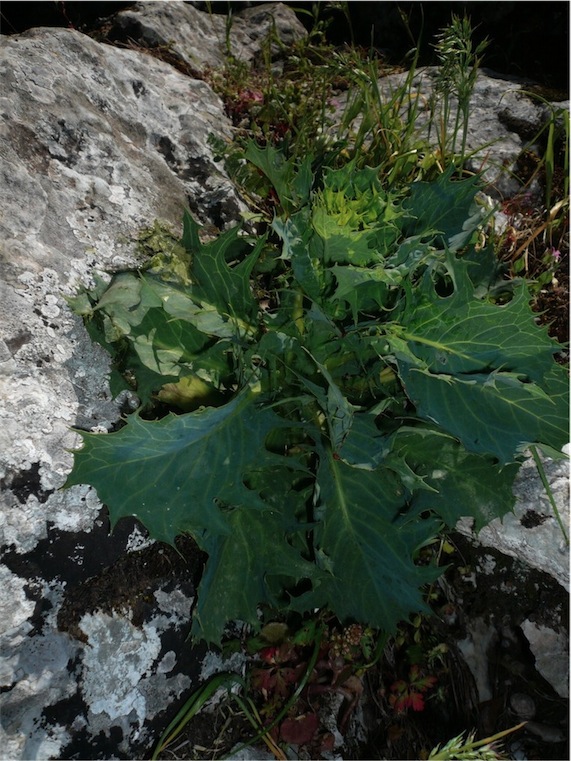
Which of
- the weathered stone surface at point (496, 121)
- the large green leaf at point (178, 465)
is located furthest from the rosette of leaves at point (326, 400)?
the weathered stone surface at point (496, 121)

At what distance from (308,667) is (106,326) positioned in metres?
1.47

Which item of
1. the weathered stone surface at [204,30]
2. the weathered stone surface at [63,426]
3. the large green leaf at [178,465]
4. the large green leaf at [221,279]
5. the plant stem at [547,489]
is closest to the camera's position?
the large green leaf at [178,465]

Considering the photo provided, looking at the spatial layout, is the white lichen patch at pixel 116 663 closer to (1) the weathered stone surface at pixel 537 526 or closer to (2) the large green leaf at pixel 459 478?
(2) the large green leaf at pixel 459 478

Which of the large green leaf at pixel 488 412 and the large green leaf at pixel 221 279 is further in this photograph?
the large green leaf at pixel 221 279

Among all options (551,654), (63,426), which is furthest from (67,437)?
(551,654)

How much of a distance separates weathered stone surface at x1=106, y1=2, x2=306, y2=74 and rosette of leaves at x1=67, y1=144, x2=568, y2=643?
1328 mm

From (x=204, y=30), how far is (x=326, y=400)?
2.61 meters

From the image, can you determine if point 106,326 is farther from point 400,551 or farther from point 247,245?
point 400,551

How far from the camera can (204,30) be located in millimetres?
3203

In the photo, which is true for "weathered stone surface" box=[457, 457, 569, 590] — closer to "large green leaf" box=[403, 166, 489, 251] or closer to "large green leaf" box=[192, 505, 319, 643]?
"large green leaf" box=[192, 505, 319, 643]

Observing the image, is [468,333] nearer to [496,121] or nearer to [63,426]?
[63,426]

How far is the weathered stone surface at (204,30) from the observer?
294 centimetres

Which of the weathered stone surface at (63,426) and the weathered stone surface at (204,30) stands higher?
the weathered stone surface at (204,30)

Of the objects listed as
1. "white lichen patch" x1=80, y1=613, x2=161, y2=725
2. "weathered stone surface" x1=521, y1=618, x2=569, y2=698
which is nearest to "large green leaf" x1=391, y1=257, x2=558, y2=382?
"weathered stone surface" x1=521, y1=618, x2=569, y2=698
